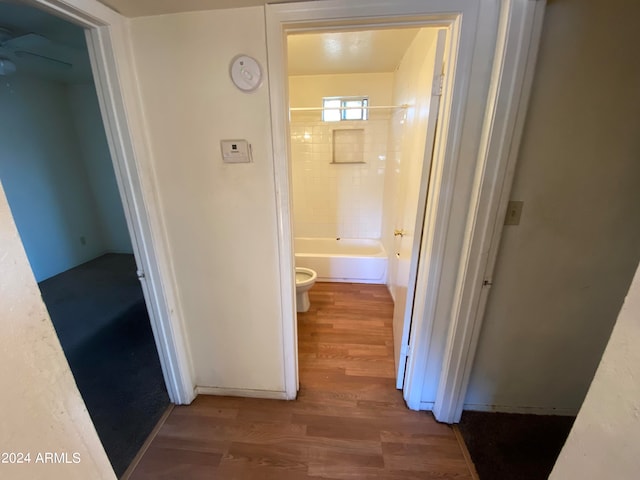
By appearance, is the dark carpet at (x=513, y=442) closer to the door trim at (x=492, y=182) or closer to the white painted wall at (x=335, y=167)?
the door trim at (x=492, y=182)

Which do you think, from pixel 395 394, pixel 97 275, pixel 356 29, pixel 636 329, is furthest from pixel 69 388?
pixel 97 275

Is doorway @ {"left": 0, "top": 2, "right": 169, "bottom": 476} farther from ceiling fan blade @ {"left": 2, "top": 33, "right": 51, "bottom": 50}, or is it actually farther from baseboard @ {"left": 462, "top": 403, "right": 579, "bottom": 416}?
baseboard @ {"left": 462, "top": 403, "right": 579, "bottom": 416}

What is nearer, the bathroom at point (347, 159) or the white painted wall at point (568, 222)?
the white painted wall at point (568, 222)

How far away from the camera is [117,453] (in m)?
1.32

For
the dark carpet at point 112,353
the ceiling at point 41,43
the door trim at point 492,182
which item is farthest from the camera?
the ceiling at point 41,43

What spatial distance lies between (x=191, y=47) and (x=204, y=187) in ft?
1.97

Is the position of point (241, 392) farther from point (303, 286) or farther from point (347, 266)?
point (347, 266)

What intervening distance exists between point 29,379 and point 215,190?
950 millimetres

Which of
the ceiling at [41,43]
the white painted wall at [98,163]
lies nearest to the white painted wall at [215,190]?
Result: the ceiling at [41,43]

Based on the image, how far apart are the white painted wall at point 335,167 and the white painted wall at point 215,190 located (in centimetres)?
166

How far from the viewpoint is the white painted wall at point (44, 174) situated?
2.72 meters

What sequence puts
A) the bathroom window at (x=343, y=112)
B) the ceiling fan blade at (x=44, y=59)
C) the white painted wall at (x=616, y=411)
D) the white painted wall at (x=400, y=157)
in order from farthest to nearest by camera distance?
the bathroom window at (x=343, y=112) → the ceiling fan blade at (x=44, y=59) → the white painted wall at (x=400, y=157) → the white painted wall at (x=616, y=411)

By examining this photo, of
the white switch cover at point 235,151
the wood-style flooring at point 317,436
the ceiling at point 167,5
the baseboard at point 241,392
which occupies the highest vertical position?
the ceiling at point 167,5

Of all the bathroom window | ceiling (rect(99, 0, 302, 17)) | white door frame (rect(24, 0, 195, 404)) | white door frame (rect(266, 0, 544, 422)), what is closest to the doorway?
white door frame (rect(24, 0, 195, 404))
